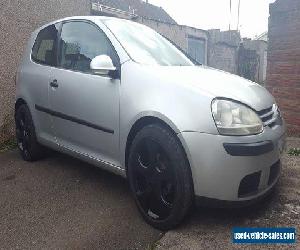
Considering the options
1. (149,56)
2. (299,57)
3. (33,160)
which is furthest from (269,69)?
(33,160)

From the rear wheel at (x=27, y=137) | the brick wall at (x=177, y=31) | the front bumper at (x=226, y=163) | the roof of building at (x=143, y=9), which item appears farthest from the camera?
the roof of building at (x=143, y=9)

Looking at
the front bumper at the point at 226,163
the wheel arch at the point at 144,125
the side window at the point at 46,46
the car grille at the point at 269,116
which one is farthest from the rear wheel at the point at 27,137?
the car grille at the point at 269,116

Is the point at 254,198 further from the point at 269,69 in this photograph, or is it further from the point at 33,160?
the point at 269,69

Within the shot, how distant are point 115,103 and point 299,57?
4.37 metres

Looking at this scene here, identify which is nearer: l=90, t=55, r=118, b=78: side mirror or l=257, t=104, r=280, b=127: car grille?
l=257, t=104, r=280, b=127: car grille

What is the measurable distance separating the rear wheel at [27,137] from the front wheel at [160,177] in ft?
6.50

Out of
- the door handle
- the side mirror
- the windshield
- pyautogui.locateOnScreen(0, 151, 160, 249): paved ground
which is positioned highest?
the windshield

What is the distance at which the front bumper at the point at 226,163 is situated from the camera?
2.49m

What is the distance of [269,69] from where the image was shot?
265 inches

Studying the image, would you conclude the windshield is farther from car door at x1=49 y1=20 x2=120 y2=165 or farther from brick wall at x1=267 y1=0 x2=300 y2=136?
brick wall at x1=267 y1=0 x2=300 y2=136

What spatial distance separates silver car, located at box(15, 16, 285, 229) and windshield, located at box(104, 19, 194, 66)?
0.01 meters

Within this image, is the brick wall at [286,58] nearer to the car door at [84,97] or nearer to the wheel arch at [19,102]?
the car door at [84,97]

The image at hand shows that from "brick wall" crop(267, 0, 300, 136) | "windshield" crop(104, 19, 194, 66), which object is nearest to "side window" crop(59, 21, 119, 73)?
"windshield" crop(104, 19, 194, 66)

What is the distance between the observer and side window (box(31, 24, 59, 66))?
13.5ft
